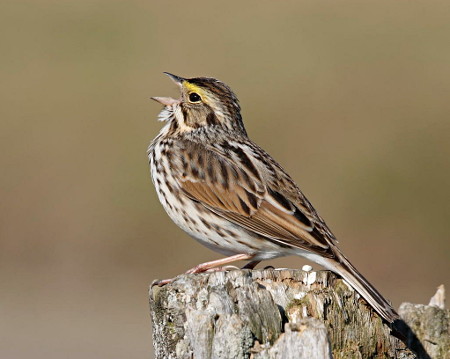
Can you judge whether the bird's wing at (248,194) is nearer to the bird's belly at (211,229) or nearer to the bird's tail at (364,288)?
the bird's belly at (211,229)

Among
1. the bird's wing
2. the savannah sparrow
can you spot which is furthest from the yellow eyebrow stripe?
the bird's wing

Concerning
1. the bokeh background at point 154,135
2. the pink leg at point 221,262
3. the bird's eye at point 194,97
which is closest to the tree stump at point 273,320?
the pink leg at point 221,262

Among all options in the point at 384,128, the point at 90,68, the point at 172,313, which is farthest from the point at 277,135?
the point at 172,313

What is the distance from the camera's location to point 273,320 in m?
5.98

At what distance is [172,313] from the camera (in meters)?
6.19

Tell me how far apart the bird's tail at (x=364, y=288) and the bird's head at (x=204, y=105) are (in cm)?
223

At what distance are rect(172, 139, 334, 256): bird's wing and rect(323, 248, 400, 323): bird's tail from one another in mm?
391

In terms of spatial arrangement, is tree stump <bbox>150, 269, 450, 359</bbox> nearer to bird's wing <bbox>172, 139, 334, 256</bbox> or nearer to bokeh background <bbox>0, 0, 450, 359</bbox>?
bird's wing <bbox>172, 139, 334, 256</bbox>

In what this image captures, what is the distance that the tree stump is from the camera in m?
5.73

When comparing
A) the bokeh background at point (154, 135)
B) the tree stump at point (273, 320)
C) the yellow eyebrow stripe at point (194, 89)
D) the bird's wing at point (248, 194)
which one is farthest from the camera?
the bokeh background at point (154, 135)

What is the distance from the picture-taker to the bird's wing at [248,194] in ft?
26.8

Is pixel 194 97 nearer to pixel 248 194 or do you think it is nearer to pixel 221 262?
pixel 248 194

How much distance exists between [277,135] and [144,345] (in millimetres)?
5331

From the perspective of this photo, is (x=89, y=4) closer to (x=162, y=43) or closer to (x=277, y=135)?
(x=162, y=43)
